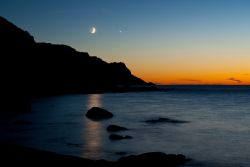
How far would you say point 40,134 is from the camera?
40.1 meters

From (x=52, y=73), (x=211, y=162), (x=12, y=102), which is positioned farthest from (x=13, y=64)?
(x=211, y=162)

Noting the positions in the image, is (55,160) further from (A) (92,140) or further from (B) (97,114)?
(B) (97,114)

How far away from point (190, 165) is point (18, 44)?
12773 cm

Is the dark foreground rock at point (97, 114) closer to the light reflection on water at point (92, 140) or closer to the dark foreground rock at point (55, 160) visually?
the light reflection on water at point (92, 140)

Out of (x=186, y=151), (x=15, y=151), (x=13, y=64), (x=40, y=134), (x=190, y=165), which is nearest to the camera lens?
(x=15, y=151)

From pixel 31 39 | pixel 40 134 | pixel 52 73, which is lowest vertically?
pixel 40 134

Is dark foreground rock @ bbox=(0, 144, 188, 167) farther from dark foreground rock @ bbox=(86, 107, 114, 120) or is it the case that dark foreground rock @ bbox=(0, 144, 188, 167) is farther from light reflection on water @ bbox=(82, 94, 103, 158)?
dark foreground rock @ bbox=(86, 107, 114, 120)

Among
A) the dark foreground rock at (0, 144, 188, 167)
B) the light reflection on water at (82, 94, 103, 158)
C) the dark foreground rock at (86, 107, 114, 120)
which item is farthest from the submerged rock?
the dark foreground rock at (86, 107, 114, 120)

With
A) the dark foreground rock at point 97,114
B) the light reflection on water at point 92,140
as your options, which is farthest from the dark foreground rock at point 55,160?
the dark foreground rock at point 97,114

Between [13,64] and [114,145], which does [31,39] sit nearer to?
[13,64]

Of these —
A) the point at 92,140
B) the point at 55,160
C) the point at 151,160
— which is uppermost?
the point at 55,160

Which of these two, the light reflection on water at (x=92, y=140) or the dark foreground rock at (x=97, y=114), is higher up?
the dark foreground rock at (x=97, y=114)

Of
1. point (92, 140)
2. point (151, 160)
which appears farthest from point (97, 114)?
point (151, 160)

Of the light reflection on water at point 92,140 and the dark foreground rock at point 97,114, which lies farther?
the dark foreground rock at point 97,114
